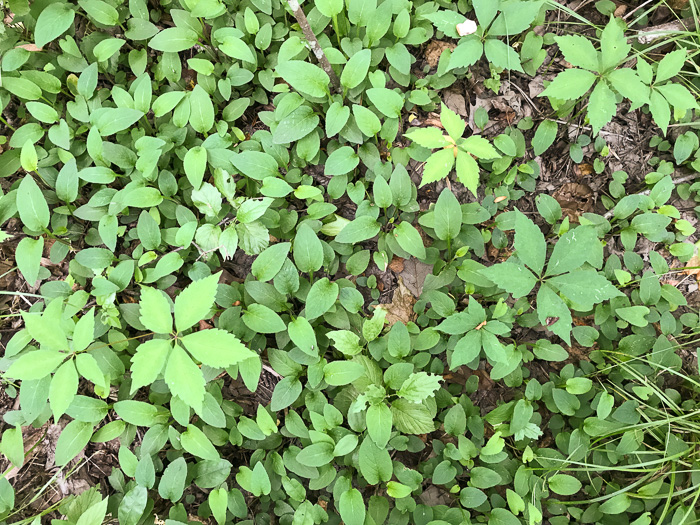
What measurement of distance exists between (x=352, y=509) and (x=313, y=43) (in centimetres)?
262

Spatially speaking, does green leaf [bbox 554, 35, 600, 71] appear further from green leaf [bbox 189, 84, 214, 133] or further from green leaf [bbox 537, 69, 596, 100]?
green leaf [bbox 189, 84, 214, 133]

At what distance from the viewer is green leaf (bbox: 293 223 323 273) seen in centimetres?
237

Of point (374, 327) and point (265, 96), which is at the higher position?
point (265, 96)

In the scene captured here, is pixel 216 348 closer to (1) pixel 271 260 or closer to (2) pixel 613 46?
(1) pixel 271 260

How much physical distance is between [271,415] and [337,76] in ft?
7.17

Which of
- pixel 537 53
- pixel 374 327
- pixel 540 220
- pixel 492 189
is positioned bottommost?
pixel 374 327

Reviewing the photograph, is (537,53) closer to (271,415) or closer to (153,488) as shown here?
(271,415)

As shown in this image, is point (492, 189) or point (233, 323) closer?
point (233, 323)

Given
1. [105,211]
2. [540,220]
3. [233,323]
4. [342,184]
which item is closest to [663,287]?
[540,220]

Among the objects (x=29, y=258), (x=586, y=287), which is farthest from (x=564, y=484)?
(x=29, y=258)

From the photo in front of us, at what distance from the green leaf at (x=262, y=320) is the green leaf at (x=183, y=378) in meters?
0.53

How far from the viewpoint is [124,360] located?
2.45 m

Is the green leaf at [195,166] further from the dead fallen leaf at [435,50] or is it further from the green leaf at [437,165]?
the dead fallen leaf at [435,50]

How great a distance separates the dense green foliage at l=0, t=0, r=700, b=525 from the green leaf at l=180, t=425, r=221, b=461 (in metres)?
0.01
